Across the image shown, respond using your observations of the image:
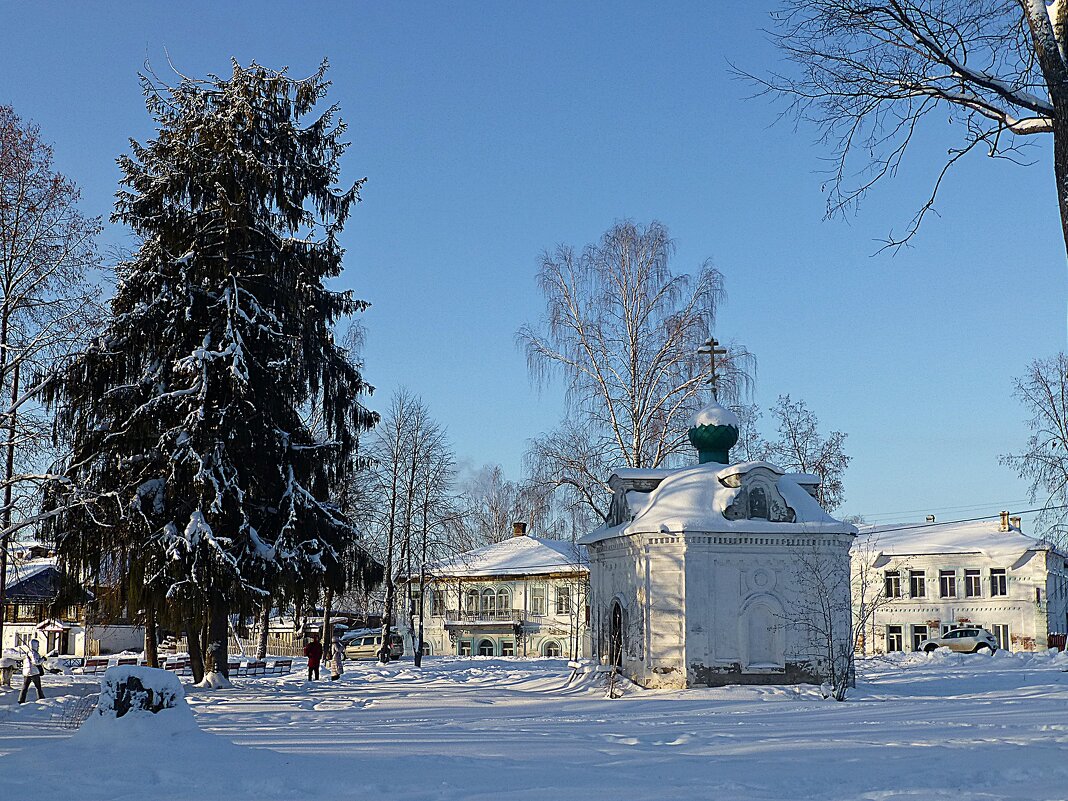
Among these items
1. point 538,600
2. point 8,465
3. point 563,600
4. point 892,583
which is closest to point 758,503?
point 8,465

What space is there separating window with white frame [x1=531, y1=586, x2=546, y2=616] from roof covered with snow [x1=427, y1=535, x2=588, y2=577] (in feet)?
3.10

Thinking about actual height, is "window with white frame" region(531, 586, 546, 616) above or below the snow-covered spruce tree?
below

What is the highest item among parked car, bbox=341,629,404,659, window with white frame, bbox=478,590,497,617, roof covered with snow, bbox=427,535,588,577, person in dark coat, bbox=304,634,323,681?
roof covered with snow, bbox=427,535,588,577

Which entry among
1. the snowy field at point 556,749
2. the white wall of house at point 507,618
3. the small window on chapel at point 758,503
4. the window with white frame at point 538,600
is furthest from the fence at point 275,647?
the small window on chapel at point 758,503

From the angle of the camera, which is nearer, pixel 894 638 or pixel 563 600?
pixel 563 600

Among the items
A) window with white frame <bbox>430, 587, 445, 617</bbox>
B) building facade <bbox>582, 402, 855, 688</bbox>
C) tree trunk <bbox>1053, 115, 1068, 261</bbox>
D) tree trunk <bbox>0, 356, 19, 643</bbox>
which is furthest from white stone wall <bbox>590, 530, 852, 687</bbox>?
window with white frame <bbox>430, 587, 445, 617</bbox>

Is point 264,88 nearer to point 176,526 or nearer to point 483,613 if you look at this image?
point 176,526

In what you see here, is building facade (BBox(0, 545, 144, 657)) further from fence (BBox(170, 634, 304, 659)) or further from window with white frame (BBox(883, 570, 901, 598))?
window with white frame (BBox(883, 570, 901, 598))

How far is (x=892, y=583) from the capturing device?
170ft

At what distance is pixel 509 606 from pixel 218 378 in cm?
3154

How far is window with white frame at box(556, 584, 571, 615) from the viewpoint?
49438mm

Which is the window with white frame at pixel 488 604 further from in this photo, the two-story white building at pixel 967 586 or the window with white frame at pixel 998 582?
the window with white frame at pixel 998 582

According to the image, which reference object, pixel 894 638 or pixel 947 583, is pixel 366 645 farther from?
pixel 947 583

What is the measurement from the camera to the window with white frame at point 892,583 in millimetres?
51531
